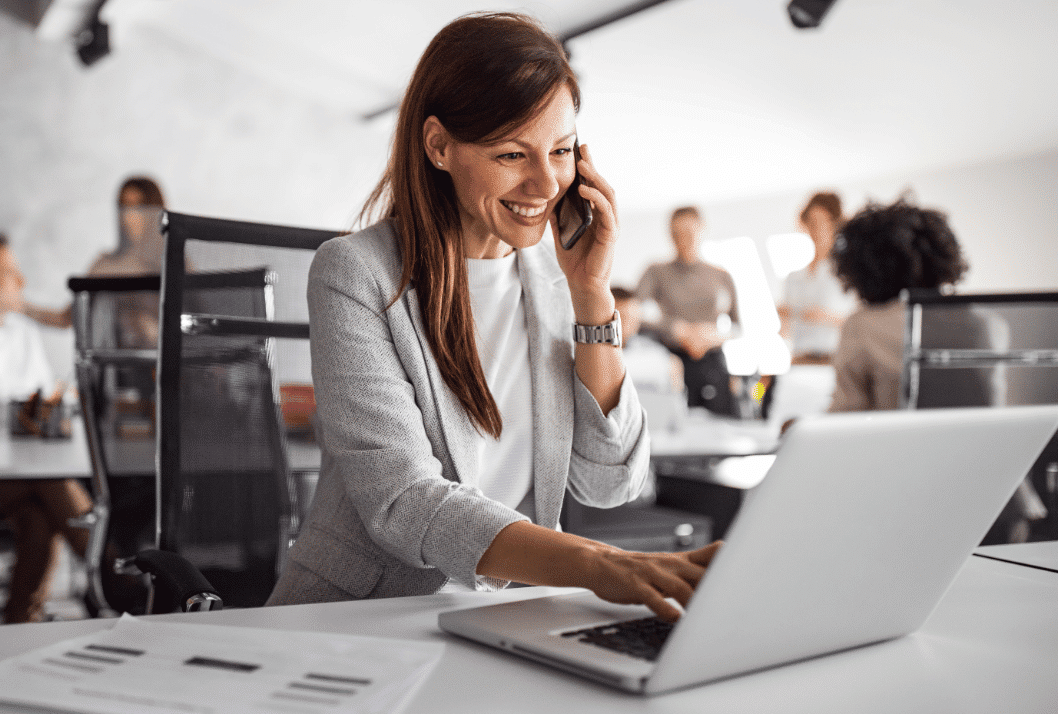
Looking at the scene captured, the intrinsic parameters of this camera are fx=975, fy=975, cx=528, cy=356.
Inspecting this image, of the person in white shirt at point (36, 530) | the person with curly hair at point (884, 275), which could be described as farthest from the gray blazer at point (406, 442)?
the person in white shirt at point (36, 530)

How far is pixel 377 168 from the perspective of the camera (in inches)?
340

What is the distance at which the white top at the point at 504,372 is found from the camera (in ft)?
3.76

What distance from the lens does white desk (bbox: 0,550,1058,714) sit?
0.58 m

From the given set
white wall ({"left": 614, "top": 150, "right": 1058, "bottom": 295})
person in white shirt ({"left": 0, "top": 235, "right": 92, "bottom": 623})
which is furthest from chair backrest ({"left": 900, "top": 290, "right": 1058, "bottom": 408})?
white wall ({"left": 614, "top": 150, "right": 1058, "bottom": 295})

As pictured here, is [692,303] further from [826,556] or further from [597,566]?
[826,556]

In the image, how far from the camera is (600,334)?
1.15 meters

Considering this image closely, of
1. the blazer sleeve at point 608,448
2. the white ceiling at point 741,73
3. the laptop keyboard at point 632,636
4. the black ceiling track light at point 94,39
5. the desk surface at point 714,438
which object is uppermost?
the black ceiling track light at point 94,39

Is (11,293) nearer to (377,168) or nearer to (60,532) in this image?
(60,532)

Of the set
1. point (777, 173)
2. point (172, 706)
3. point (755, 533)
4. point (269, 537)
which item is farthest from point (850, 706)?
point (777, 173)

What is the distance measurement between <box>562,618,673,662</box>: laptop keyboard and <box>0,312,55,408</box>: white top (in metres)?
3.10

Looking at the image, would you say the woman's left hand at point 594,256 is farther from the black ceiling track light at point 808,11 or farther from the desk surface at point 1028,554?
the black ceiling track light at point 808,11

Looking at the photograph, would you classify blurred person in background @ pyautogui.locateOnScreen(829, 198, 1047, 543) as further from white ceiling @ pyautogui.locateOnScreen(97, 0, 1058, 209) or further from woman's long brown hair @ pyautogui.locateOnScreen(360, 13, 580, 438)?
white ceiling @ pyautogui.locateOnScreen(97, 0, 1058, 209)

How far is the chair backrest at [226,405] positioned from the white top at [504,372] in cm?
34

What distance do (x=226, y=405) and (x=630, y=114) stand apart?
6.14 m
